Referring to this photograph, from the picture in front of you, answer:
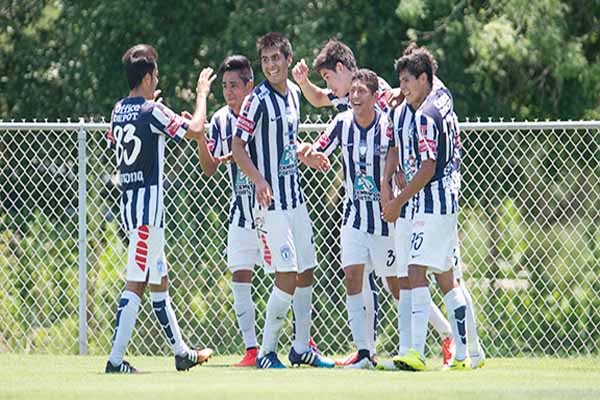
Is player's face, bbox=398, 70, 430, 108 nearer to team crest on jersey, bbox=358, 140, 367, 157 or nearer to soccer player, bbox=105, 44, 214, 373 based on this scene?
team crest on jersey, bbox=358, 140, 367, 157

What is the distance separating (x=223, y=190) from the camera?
11.8 m

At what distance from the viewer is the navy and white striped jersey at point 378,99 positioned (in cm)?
932

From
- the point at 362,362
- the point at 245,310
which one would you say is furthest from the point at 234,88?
the point at 362,362

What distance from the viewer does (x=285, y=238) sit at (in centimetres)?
879

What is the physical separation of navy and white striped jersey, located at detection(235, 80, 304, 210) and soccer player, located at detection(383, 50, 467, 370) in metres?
0.70

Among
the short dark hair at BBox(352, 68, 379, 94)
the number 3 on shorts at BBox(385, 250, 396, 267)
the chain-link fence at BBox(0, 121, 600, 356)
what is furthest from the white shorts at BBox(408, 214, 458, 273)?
the chain-link fence at BBox(0, 121, 600, 356)

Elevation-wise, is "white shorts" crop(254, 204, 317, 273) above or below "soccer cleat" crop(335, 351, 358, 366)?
above

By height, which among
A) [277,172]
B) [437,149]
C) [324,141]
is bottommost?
[277,172]

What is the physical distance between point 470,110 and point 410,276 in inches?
244

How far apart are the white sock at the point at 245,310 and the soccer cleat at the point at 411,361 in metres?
1.41

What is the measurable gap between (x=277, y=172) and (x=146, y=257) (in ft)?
3.66

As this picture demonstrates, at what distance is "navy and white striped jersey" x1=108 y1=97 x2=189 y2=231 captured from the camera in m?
8.42

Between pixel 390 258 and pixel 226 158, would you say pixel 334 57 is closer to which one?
pixel 226 158

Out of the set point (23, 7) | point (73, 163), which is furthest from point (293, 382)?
point (23, 7)
